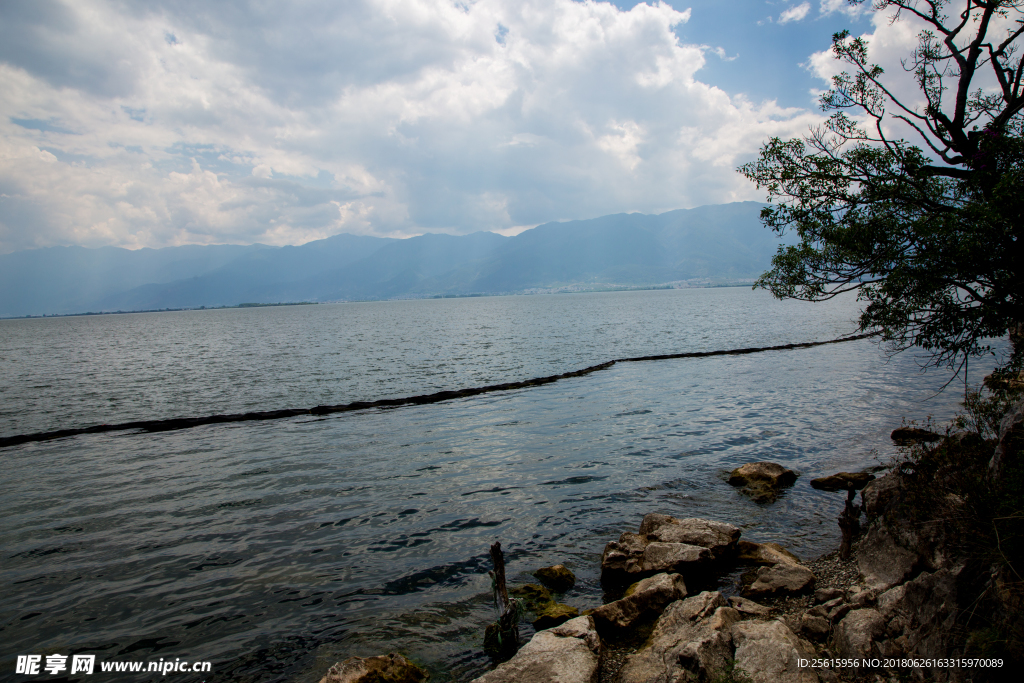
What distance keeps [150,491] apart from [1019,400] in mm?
26472

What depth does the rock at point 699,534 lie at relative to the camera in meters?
12.7

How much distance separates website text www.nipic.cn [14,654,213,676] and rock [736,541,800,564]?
1230 centimetres

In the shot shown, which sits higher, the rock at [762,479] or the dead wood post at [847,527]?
the dead wood post at [847,527]

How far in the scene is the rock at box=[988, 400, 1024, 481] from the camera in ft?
27.8

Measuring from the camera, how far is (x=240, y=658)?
10.1 metres

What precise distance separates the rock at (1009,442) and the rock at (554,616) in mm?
8080

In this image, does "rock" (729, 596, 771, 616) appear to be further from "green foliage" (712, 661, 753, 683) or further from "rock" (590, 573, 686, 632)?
"green foliage" (712, 661, 753, 683)

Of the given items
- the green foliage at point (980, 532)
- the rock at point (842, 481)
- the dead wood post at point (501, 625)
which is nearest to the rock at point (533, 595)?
the dead wood post at point (501, 625)

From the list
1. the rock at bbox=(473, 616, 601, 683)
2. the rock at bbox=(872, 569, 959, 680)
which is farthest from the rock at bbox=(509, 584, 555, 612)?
the rock at bbox=(872, 569, 959, 680)

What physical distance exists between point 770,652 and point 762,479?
11096 mm

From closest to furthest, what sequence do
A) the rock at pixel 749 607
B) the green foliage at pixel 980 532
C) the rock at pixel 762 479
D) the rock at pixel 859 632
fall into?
the green foliage at pixel 980 532 → the rock at pixel 859 632 → the rock at pixel 749 607 → the rock at pixel 762 479

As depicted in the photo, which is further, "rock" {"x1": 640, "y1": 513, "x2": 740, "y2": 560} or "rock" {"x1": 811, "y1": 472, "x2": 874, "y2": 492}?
"rock" {"x1": 811, "y1": 472, "x2": 874, "y2": 492}

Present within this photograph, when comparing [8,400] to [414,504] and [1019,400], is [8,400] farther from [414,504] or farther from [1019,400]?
[1019,400]

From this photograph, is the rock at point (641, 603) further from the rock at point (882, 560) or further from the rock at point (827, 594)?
the rock at point (882, 560)
